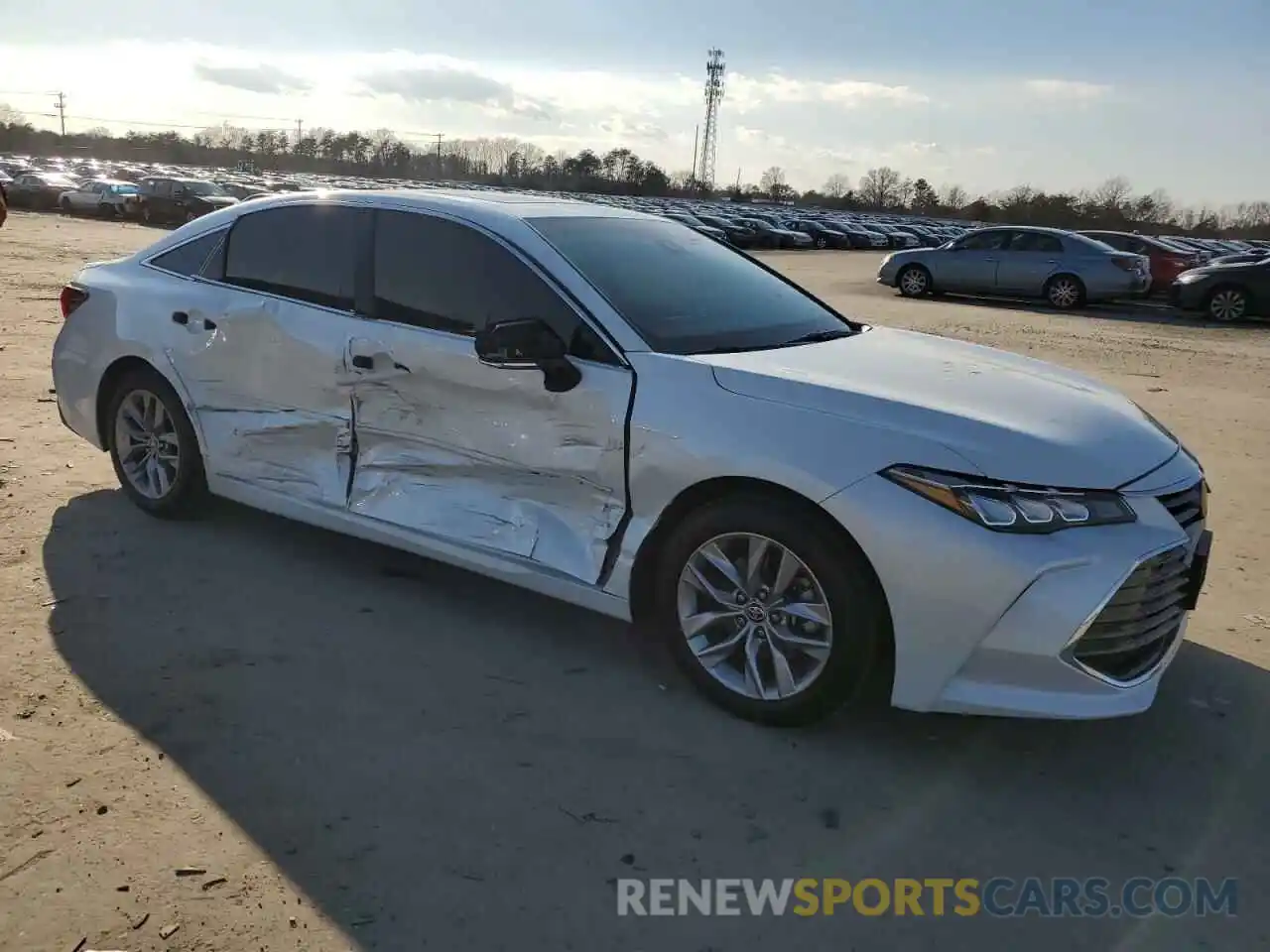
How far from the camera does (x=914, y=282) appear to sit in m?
22.2

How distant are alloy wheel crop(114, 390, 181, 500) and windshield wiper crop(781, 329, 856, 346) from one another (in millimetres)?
3026

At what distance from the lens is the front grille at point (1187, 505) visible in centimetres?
339

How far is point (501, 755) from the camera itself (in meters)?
3.34

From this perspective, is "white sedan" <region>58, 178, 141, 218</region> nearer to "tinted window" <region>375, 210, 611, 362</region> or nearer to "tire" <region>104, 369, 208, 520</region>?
"tire" <region>104, 369, 208, 520</region>

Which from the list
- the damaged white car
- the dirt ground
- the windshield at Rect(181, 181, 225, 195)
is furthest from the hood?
the windshield at Rect(181, 181, 225, 195)

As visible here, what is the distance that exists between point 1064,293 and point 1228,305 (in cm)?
281

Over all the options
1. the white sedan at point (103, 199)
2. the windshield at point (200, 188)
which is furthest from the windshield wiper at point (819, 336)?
the white sedan at point (103, 199)

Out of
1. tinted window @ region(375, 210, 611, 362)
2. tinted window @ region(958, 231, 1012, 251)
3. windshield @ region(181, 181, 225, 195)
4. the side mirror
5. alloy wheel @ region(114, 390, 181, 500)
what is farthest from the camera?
windshield @ region(181, 181, 225, 195)

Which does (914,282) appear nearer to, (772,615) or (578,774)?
(772,615)

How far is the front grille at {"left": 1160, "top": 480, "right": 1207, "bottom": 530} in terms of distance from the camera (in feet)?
11.1

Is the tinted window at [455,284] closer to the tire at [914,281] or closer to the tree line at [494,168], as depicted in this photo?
the tire at [914,281]

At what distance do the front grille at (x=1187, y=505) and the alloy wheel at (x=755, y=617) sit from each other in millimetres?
1166

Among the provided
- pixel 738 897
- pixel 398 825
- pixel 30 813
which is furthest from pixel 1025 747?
pixel 30 813

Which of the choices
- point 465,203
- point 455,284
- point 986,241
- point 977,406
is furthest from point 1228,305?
point 455,284
